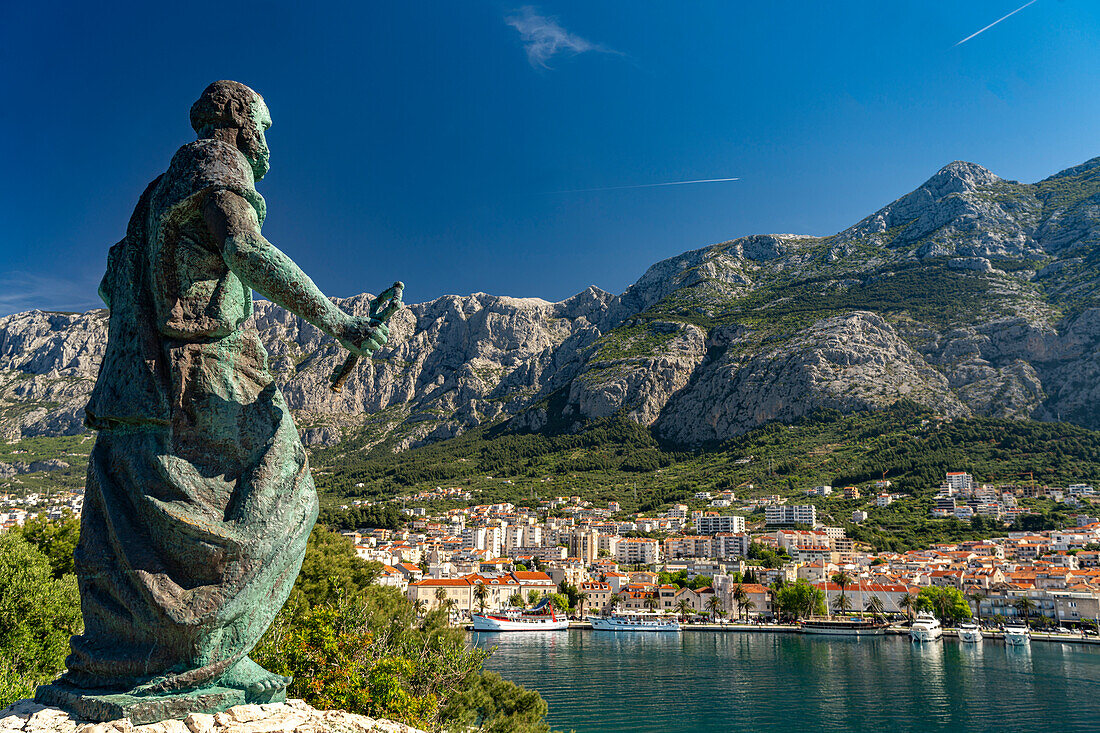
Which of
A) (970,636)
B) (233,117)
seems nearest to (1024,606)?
(970,636)

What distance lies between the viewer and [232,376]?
11.7 feet

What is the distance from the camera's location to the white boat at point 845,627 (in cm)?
6106

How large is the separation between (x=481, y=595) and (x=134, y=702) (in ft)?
238

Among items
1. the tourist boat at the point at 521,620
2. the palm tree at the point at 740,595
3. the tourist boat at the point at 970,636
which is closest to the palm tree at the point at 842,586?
the palm tree at the point at 740,595


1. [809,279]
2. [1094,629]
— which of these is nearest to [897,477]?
[1094,629]

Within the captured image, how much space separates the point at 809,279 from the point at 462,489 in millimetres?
81186

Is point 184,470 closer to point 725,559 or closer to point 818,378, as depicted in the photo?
point 725,559

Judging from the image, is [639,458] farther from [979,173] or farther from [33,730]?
[33,730]

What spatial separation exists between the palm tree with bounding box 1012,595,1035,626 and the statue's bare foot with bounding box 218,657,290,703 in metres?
73.1

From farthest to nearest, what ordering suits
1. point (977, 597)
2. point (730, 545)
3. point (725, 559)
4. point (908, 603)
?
point (730, 545)
point (725, 559)
point (977, 597)
point (908, 603)

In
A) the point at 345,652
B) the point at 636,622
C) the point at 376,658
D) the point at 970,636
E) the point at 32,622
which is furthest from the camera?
the point at 636,622

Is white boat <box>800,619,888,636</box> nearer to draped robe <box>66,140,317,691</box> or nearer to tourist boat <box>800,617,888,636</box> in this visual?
tourist boat <box>800,617,888,636</box>

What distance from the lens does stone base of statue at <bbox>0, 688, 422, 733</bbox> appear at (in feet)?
9.70

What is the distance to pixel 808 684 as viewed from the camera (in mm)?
36406
